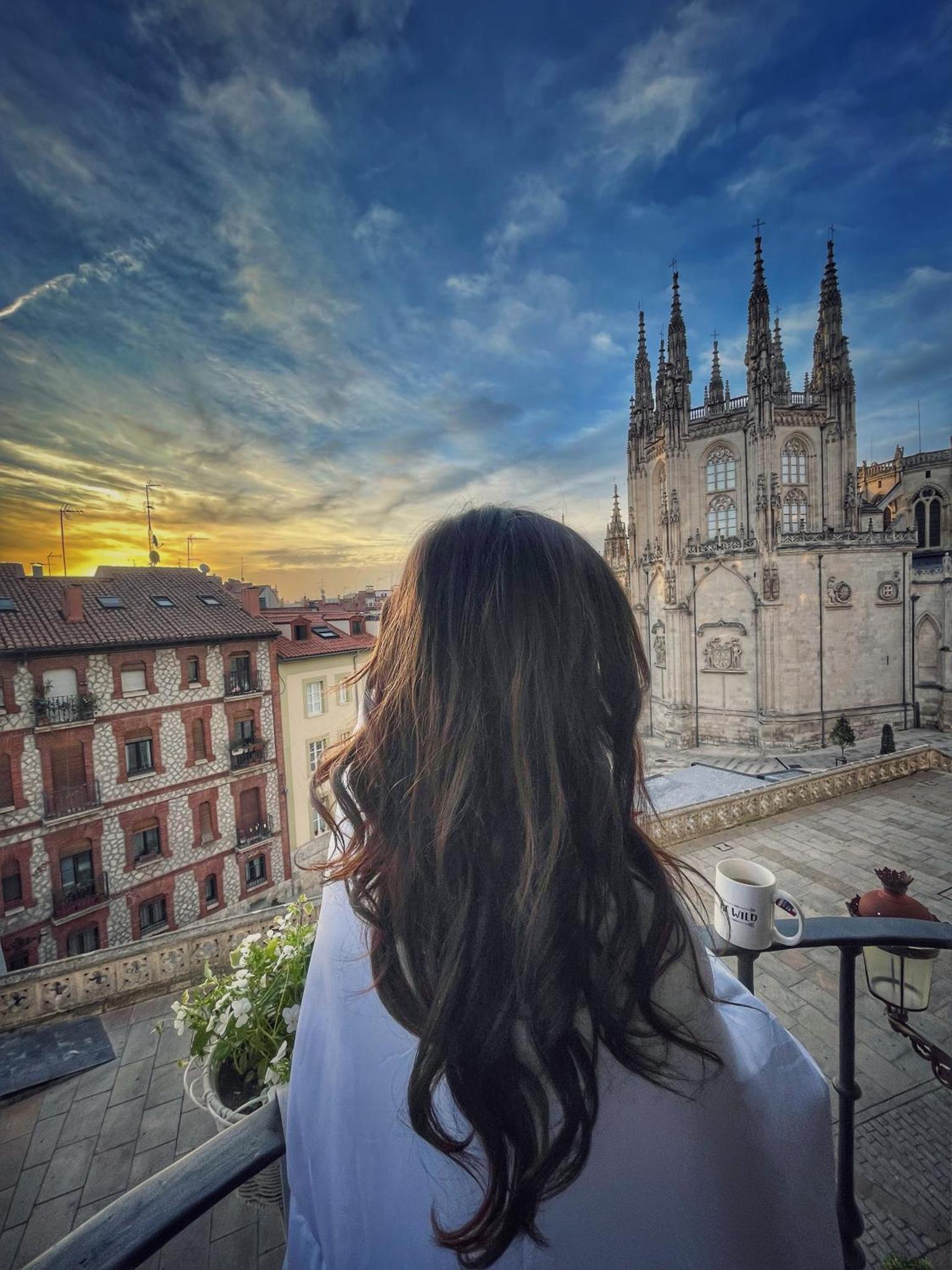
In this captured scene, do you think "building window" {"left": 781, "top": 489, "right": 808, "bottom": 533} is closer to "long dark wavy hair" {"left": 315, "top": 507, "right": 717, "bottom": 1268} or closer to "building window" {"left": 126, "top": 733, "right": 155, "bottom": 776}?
"building window" {"left": 126, "top": 733, "right": 155, "bottom": 776}

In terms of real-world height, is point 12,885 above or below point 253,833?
above

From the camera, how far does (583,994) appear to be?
3.54 ft

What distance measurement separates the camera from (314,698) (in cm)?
1953

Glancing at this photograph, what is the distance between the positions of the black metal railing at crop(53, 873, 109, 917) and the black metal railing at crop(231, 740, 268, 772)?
13.8ft

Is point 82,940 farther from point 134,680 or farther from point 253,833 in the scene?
point 134,680

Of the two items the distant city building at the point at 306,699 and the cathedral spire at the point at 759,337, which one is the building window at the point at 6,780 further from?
the cathedral spire at the point at 759,337

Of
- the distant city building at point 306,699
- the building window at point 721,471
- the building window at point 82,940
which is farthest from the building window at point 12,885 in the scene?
the building window at point 721,471

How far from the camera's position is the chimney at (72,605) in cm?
1441

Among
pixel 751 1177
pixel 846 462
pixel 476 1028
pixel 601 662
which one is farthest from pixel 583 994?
pixel 846 462

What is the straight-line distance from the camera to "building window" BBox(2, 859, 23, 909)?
41.2 feet

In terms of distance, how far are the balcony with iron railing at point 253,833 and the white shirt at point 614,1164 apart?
17625 millimetres

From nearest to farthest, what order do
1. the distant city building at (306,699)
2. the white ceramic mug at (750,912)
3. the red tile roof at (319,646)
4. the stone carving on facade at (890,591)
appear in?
the white ceramic mug at (750,912), the distant city building at (306,699), the red tile roof at (319,646), the stone carving on facade at (890,591)

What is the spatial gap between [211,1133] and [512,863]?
5881 mm

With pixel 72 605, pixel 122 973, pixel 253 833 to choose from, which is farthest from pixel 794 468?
pixel 122 973
